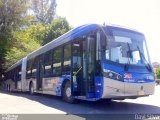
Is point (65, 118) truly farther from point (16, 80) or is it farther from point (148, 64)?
point (16, 80)

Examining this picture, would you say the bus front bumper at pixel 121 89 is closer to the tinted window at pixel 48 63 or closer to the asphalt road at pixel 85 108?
the asphalt road at pixel 85 108

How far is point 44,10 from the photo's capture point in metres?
58.4

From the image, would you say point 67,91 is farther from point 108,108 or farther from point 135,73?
point 135,73

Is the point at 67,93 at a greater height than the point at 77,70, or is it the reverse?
the point at 77,70

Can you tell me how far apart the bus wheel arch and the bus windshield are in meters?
2.98

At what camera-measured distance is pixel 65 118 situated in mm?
8609

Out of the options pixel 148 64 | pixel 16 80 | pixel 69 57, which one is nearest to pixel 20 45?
pixel 16 80

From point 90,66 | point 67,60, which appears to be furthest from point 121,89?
point 67,60

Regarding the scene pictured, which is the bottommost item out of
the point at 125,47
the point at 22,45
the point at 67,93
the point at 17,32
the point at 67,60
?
the point at 67,93

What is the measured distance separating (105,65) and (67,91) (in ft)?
10.7

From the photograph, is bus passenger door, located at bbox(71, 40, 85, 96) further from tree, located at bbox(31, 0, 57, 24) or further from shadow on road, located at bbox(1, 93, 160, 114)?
tree, located at bbox(31, 0, 57, 24)

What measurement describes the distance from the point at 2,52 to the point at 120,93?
3120cm

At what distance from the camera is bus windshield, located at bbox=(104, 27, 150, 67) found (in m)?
10.2

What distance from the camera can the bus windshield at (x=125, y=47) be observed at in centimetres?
1018
